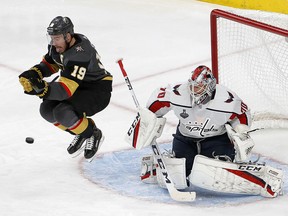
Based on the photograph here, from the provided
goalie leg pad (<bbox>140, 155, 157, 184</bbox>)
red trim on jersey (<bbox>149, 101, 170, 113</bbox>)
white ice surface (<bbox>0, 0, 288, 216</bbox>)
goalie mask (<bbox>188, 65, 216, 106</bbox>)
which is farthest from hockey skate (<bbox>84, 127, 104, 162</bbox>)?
goalie mask (<bbox>188, 65, 216, 106</bbox>)

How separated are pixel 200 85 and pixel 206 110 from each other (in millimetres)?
150

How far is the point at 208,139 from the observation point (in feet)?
14.2

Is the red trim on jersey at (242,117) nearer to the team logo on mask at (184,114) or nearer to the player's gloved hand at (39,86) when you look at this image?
the team logo on mask at (184,114)

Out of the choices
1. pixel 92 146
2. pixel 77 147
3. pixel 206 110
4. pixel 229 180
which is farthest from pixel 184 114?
pixel 77 147

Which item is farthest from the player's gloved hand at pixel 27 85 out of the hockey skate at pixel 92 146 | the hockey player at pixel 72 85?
the hockey skate at pixel 92 146

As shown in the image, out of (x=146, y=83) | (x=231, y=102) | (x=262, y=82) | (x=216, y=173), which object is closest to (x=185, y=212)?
(x=216, y=173)

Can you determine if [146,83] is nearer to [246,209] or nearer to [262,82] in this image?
[262,82]

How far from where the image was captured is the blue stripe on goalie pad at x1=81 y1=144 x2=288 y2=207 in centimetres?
416

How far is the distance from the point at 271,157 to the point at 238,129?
2.16 feet

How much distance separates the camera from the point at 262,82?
534 cm

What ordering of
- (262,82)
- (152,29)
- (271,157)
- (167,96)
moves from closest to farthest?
1. (167,96)
2. (271,157)
3. (262,82)
4. (152,29)

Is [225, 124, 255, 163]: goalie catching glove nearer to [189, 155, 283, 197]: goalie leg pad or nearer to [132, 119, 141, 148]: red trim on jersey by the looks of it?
[189, 155, 283, 197]: goalie leg pad

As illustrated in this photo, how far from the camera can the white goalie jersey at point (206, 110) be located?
4195 millimetres

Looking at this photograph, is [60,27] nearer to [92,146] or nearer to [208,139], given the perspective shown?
[92,146]
